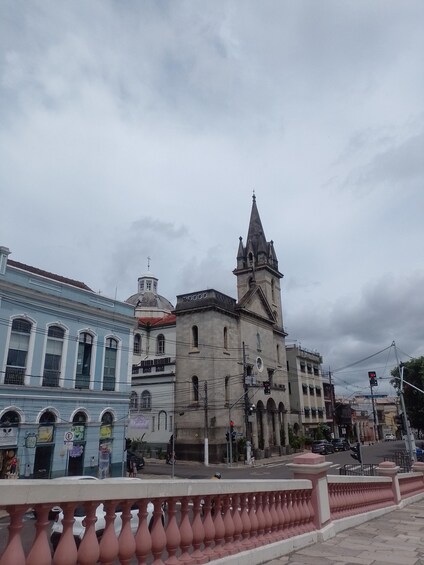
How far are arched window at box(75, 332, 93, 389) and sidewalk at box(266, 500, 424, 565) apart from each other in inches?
654

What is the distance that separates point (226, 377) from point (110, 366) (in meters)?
16.3

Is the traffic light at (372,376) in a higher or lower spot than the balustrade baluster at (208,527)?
higher

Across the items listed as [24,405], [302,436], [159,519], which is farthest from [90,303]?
[302,436]

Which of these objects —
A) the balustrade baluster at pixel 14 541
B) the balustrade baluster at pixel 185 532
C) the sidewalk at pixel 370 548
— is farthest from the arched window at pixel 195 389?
Result: the balustrade baluster at pixel 14 541

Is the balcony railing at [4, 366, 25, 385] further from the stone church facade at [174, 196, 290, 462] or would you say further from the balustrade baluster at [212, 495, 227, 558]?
the stone church facade at [174, 196, 290, 462]

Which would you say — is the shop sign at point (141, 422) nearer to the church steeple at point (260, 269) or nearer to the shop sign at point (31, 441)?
the church steeple at point (260, 269)

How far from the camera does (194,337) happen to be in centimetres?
3953

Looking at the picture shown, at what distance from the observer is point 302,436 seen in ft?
161

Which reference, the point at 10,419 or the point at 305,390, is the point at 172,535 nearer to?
the point at 10,419

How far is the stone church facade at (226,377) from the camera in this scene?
119ft

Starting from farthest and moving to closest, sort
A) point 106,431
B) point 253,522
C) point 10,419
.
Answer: point 106,431
point 10,419
point 253,522

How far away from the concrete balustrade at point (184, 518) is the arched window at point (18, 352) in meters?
16.0

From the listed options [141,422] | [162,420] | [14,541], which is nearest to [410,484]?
[14,541]

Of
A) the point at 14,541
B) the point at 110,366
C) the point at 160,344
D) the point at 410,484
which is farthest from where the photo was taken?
the point at 160,344
